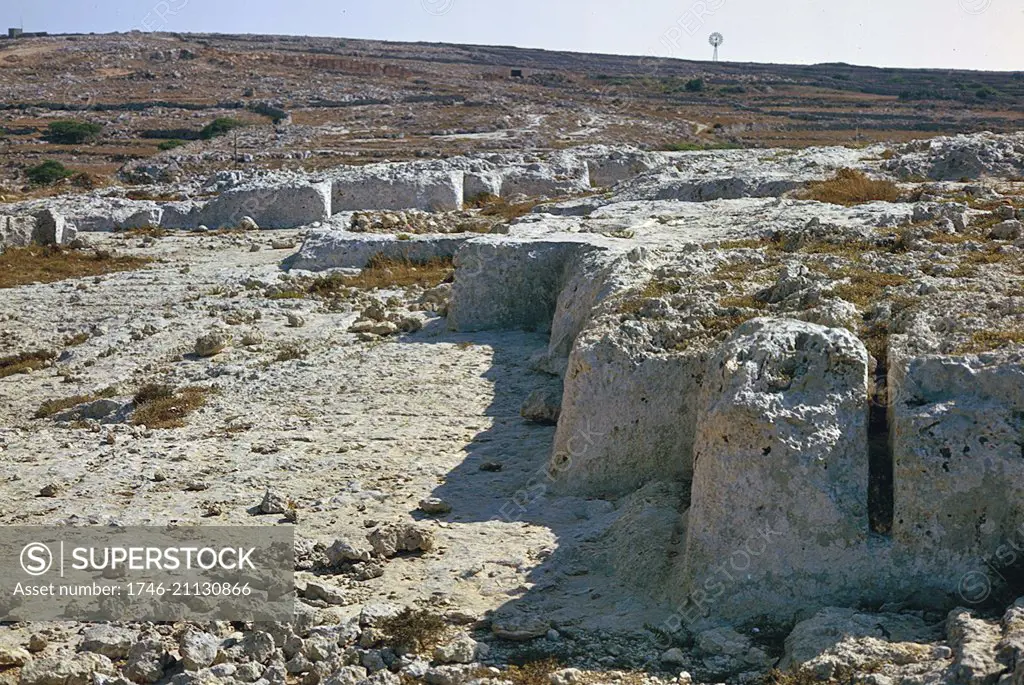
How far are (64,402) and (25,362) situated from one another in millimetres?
1908

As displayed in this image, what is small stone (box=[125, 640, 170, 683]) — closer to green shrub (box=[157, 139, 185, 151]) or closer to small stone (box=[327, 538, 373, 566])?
small stone (box=[327, 538, 373, 566])

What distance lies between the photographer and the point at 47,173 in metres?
35.3

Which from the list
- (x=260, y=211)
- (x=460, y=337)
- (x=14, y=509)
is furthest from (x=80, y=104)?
(x=14, y=509)

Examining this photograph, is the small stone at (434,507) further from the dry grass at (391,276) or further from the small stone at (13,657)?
the dry grass at (391,276)

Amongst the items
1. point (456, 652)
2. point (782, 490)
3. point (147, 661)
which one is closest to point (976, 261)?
point (782, 490)

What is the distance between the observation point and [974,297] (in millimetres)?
6961

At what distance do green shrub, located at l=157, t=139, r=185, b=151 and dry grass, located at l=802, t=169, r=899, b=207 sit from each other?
34872 mm

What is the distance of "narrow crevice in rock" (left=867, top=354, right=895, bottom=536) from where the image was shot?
532 centimetres

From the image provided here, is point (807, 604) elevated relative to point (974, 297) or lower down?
lower down

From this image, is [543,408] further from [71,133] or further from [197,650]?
[71,133]

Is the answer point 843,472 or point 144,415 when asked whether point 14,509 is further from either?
point 843,472

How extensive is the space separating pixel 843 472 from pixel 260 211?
18.2 meters

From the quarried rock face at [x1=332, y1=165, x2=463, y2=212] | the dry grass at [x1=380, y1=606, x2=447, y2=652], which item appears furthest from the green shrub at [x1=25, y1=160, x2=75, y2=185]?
the dry grass at [x1=380, y1=606, x2=447, y2=652]

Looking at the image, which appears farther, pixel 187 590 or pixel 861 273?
pixel 861 273
